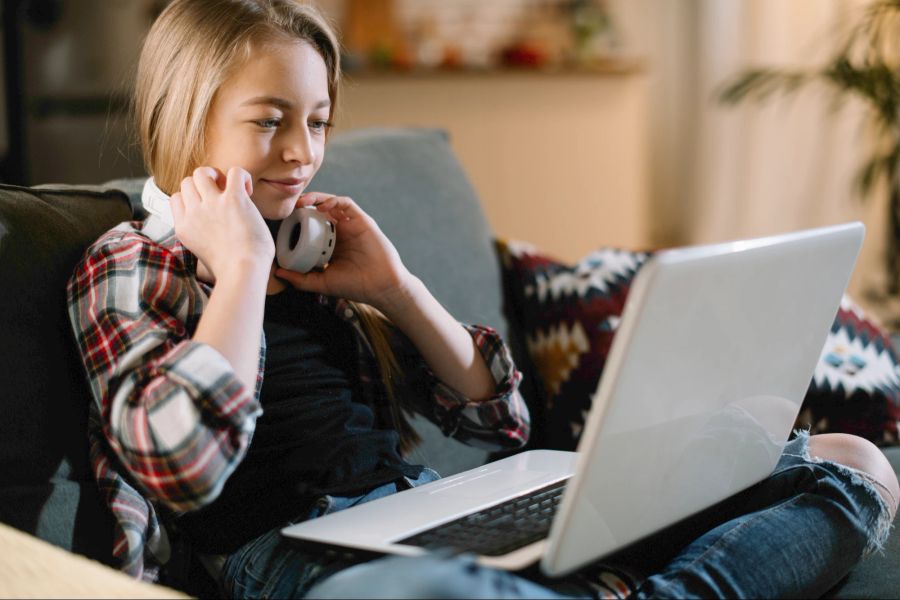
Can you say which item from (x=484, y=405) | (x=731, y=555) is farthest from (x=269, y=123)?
(x=731, y=555)

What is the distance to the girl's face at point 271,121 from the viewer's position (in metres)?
1.16

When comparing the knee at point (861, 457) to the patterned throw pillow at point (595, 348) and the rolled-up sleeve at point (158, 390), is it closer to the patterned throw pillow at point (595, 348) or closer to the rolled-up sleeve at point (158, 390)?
the patterned throw pillow at point (595, 348)

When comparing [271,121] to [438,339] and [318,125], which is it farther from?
[438,339]

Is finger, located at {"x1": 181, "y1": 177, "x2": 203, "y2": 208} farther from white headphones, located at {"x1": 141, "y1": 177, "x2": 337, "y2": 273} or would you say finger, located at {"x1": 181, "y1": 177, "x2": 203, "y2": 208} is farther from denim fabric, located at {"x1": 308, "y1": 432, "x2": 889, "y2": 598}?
denim fabric, located at {"x1": 308, "y1": 432, "x2": 889, "y2": 598}

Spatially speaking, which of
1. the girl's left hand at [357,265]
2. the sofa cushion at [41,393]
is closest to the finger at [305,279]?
the girl's left hand at [357,265]

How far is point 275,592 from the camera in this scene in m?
1.04

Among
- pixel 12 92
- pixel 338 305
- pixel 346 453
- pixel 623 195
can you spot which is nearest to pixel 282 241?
pixel 338 305

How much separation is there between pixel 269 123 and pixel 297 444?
36 centimetres

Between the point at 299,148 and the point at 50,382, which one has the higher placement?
the point at 299,148

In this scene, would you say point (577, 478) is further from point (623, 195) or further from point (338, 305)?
point (623, 195)

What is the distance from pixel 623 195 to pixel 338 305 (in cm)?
295

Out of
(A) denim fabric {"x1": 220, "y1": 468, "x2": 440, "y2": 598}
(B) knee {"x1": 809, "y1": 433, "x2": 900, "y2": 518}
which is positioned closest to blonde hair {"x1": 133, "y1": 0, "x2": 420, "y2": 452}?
(A) denim fabric {"x1": 220, "y1": 468, "x2": 440, "y2": 598}

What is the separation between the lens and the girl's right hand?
107 cm

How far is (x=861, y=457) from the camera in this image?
1219mm
